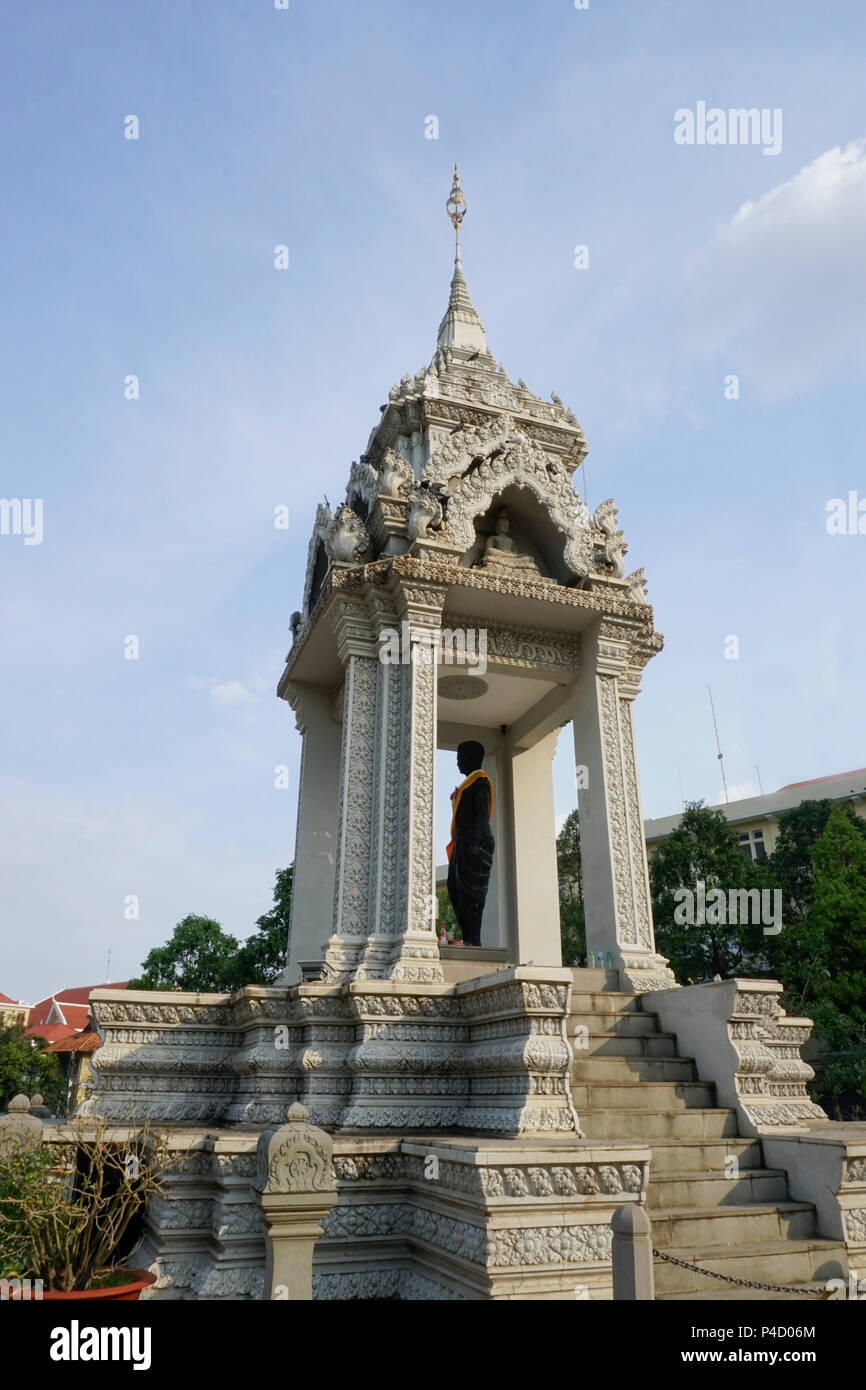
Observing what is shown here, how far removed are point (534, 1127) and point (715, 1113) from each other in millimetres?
1879

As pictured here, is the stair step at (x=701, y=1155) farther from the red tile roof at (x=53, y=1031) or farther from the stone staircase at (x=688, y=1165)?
the red tile roof at (x=53, y=1031)

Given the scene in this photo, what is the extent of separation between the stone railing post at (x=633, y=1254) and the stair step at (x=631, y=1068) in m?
3.52

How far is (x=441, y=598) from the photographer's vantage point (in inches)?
406

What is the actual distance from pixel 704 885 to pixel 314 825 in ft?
65.8

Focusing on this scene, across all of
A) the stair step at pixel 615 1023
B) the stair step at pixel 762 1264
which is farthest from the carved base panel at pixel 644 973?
the stair step at pixel 762 1264

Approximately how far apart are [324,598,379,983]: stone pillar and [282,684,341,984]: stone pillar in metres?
1.68

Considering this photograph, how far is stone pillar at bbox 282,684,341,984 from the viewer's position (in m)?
11.6

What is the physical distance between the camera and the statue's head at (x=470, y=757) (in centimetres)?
1262

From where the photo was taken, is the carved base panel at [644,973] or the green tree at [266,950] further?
the green tree at [266,950]

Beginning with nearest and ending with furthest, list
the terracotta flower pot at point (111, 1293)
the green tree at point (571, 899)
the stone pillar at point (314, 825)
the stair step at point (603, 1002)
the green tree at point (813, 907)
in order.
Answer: the terracotta flower pot at point (111, 1293)
the stair step at point (603, 1002)
the stone pillar at point (314, 825)
the green tree at point (813, 907)
the green tree at point (571, 899)

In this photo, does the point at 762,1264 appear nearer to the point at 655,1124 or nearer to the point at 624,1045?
the point at 655,1124

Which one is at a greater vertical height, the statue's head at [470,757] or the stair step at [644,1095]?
the statue's head at [470,757]
